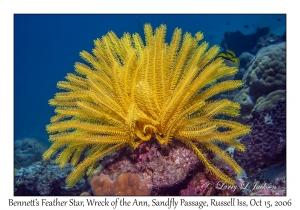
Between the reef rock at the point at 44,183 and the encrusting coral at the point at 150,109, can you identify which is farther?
the reef rock at the point at 44,183

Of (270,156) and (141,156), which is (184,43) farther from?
(270,156)

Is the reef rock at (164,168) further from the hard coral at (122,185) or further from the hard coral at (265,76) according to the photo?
the hard coral at (265,76)

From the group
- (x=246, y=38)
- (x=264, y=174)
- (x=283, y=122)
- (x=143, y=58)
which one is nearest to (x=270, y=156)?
(x=264, y=174)

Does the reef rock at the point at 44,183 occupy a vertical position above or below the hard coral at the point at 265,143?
below

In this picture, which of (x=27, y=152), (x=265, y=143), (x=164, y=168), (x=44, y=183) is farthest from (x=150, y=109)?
(x=27, y=152)

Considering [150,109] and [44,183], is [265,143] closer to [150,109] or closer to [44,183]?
[150,109]

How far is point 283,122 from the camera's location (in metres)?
5.02

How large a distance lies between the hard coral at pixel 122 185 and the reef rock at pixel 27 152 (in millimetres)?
14417

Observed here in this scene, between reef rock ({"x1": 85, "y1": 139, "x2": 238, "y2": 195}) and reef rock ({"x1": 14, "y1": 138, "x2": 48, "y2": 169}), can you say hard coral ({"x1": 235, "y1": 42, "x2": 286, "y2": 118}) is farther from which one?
reef rock ({"x1": 14, "y1": 138, "x2": 48, "y2": 169})

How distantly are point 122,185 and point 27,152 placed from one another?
1581 centimetres

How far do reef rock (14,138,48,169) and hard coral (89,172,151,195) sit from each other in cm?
1442

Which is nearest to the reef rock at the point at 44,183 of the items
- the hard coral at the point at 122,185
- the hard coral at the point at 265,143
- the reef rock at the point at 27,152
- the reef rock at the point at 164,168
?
the hard coral at the point at 122,185

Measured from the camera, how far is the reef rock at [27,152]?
16.5 meters

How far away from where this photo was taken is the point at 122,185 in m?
3.80
